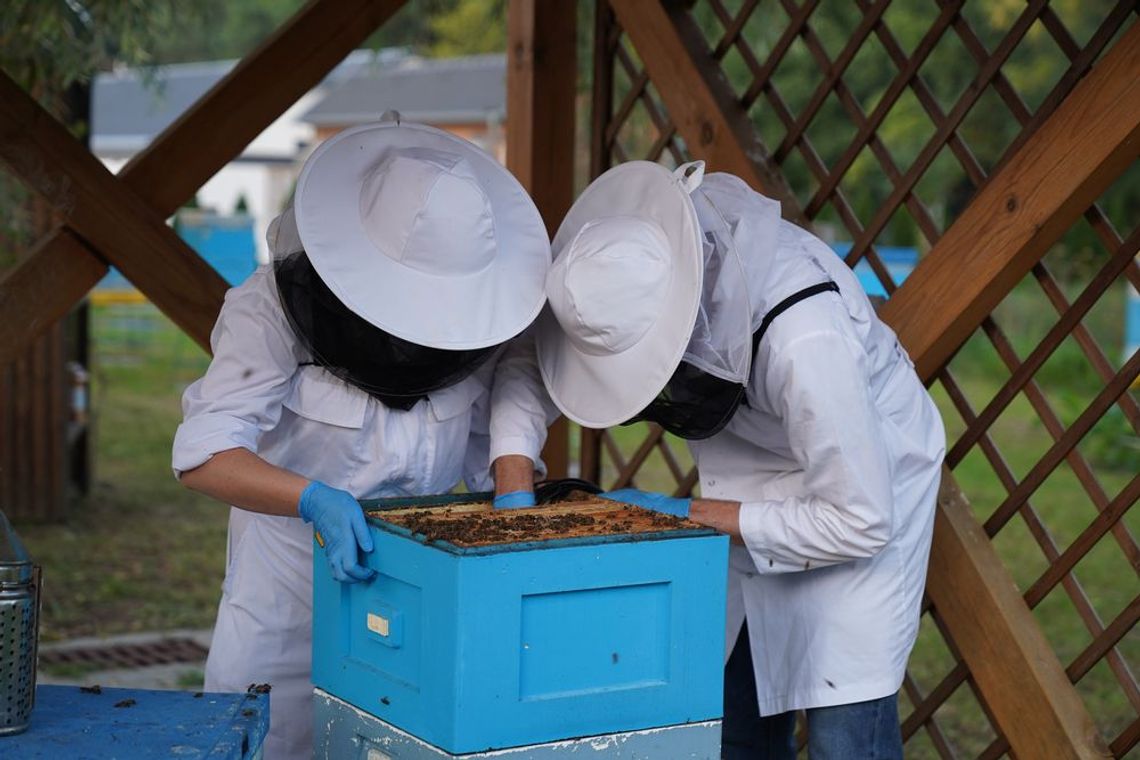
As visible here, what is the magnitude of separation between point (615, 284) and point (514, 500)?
0.45 meters

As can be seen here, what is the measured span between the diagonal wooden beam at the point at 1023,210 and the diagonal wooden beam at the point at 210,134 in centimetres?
161

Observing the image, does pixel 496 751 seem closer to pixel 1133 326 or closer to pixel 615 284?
pixel 615 284

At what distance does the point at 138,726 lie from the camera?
73.7 inches

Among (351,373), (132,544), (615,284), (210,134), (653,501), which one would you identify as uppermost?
(210,134)

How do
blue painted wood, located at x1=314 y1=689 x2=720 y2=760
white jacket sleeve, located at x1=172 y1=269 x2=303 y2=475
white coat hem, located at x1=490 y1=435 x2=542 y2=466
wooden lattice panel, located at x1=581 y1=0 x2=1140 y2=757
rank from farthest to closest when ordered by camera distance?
→ wooden lattice panel, located at x1=581 y1=0 x2=1140 y2=757, white coat hem, located at x1=490 y1=435 x2=542 y2=466, white jacket sleeve, located at x1=172 y1=269 x2=303 y2=475, blue painted wood, located at x1=314 y1=689 x2=720 y2=760

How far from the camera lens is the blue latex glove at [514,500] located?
8.01 feet

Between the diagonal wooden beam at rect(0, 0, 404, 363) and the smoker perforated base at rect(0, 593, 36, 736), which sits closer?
the smoker perforated base at rect(0, 593, 36, 736)

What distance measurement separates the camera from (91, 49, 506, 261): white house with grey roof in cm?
2989

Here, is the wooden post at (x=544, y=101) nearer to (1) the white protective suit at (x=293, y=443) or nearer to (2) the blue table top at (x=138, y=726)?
(1) the white protective suit at (x=293, y=443)

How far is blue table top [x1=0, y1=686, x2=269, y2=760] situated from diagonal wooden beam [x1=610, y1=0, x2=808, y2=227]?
181cm

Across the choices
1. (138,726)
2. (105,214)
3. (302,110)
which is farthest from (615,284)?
(302,110)

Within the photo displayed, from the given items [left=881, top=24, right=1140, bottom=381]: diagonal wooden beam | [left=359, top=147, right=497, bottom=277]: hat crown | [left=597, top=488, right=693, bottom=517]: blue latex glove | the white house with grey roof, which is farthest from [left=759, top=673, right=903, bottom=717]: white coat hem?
the white house with grey roof

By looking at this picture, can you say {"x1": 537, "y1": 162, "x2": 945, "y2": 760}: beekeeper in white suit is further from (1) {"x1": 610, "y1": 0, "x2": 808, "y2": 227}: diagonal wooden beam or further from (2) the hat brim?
(1) {"x1": 610, "y1": 0, "x2": 808, "y2": 227}: diagonal wooden beam

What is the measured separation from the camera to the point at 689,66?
3406mm
